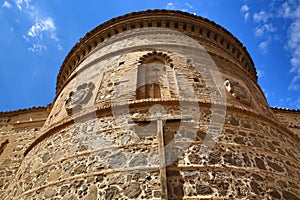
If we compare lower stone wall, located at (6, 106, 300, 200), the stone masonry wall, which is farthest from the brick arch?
the stone masonry wall

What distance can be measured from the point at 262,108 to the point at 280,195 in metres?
2.89

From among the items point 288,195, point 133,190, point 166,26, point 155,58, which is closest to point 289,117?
point 166,26

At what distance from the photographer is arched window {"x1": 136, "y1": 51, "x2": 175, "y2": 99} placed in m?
5.47

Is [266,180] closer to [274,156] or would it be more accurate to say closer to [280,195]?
[280,195]

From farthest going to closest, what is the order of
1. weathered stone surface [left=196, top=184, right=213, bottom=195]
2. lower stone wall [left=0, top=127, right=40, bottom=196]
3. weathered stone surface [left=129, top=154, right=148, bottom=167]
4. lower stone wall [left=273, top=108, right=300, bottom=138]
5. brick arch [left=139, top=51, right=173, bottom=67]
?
lower stone wall [left=273, top=108, right=300, bottom=138] < lower stone wall [left=0, top=127, right=40, bottom=196] < brick arch [left=139, top=51, right=173, bottom=67] < weathered stone surface [left=129, top=154, right=148, bottom=167] < weathered stone surface [left=196, top=184, right=213, bottom=195]

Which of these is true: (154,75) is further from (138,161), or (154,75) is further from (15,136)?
(15,136)

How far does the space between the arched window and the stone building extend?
23 mm

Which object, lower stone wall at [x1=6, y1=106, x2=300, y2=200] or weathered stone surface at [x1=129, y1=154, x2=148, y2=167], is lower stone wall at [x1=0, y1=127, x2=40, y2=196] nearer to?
lower stone wall at [x1=6, y1=106, x2=300, y2=200]

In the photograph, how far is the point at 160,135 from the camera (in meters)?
4.11

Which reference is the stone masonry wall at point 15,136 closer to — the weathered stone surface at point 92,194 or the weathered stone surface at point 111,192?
the weathered stone surface at point 92,194

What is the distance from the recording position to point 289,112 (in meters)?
10.7

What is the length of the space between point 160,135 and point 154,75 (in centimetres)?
216

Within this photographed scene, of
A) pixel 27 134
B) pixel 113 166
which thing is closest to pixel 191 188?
pixel 113 166

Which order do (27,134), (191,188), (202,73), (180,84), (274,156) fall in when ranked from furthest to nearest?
1. (27,134)
2. (202,73)
3. (180,84)
4. (274,156)
5. (191,188)
